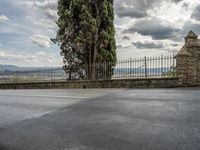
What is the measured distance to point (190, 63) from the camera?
46.5ft

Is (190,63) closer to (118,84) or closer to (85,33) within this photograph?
(118,84)

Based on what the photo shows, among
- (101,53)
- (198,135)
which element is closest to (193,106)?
(198,135)

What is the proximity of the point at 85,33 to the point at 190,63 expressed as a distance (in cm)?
1047

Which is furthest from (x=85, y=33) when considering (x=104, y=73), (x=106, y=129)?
(x=106, y=129)

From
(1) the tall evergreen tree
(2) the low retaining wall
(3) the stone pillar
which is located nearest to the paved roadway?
(3) the stone pillar

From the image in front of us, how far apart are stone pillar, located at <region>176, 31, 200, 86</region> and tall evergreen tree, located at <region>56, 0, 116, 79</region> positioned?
899cm

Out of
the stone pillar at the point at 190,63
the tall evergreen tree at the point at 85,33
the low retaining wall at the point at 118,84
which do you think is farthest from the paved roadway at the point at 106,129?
the tall evergreen tree at the point at 85,33

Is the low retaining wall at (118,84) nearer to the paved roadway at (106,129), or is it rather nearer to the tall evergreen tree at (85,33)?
the tall evergreen tree at (85,33)

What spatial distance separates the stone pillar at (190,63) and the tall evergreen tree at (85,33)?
8.99 m

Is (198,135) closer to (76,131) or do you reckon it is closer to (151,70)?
(76,131)

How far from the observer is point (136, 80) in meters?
15.8

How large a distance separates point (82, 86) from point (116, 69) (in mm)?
3076

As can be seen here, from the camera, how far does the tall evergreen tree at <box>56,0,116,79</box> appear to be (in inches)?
880

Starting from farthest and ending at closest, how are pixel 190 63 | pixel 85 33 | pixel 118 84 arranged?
pixel 85 33, pixel 118 84, pixel 190 63
